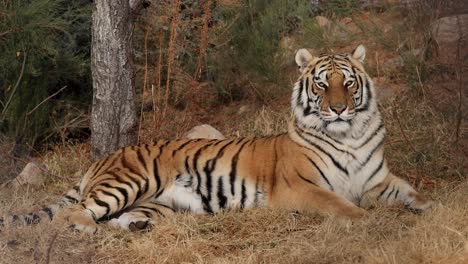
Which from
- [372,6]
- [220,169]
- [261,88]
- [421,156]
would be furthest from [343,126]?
[372,6]

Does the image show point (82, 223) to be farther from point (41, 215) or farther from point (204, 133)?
point (204, 133)

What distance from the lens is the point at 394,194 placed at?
218 inches

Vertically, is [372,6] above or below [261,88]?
above

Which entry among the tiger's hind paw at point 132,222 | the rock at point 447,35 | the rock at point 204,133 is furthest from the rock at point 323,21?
the tiger's hind paw at point 132,222

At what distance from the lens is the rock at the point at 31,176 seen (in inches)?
261

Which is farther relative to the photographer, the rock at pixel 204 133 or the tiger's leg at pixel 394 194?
the rock at pixel 204 133

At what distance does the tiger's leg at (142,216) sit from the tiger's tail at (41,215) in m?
0.40

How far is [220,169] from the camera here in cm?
585

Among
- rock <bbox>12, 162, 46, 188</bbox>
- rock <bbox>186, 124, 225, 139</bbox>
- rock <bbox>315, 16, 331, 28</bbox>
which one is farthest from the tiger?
rock <bbox>315, 16, 331, 28</bbox>

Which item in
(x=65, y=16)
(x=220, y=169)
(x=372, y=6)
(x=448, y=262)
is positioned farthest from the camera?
(x=372, y=6)

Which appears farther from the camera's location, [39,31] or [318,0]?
[318,0]

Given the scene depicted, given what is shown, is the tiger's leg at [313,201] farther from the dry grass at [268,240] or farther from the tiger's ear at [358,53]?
the tiger's ear at [358,53]

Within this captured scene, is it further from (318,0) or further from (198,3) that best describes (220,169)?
(318,0)

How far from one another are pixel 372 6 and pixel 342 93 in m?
4.29
